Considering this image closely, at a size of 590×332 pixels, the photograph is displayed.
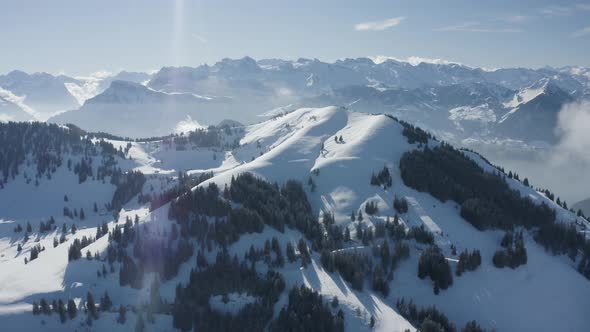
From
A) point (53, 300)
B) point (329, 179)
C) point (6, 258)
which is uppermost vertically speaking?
point (329, 179)

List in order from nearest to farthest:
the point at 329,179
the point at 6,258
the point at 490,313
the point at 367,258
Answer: the point at 490,313, the point at 367,258, the point at 6,258, the point at 329,179

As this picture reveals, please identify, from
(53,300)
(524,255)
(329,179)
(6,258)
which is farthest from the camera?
(329,179)

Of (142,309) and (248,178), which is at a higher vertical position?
(248,178)

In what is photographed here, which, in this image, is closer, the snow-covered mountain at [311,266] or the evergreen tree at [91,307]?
the evergreen tree at [91,307]

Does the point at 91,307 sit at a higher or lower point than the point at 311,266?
lower

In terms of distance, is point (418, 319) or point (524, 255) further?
point (524, 255)

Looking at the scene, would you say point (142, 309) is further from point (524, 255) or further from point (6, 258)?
point (524, 255)

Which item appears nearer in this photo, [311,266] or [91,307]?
[91,307]

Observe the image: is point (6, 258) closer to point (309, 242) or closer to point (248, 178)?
point (248, 178)

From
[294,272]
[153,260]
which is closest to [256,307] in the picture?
[294,272]

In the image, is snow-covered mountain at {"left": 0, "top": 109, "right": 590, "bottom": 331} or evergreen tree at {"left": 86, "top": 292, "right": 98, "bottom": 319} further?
snow-covered mountain at {"left": 0, "top": 109, "right": 590, "bottom": 331}
